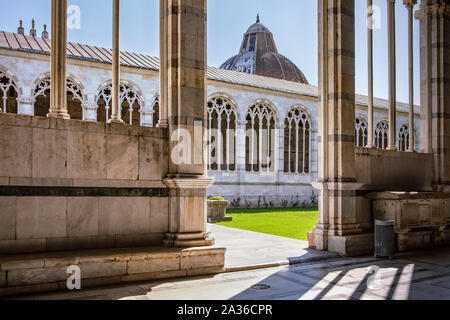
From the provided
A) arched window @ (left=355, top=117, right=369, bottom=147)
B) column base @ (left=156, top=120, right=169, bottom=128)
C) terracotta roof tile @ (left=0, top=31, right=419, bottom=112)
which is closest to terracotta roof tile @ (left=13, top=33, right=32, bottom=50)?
terracotta roof tile @ (left=0, top=31, right=419, bottom=112)

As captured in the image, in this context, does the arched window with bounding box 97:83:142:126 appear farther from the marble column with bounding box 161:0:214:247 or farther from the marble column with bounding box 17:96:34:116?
the marble column with bounding box 161:0:214:247

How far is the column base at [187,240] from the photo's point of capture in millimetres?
5902

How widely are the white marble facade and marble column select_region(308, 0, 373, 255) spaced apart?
14363 mm

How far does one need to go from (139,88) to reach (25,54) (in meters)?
5.47

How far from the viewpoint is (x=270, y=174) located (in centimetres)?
2522

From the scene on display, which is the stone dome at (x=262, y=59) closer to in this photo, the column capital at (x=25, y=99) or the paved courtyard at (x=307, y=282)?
the column capital at (x=25, y=99)

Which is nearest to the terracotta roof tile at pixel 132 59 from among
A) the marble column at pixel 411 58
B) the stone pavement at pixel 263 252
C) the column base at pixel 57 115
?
the marble column at pixel 411 58

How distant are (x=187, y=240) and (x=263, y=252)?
6.96 feet

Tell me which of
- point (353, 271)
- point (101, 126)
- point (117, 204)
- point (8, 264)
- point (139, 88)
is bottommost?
point (353, 271)

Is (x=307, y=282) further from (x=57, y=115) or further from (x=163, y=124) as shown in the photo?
(x=57, y=115)

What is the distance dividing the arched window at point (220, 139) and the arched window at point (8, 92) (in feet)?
32.9

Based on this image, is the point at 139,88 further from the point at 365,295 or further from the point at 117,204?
the point at 365,295

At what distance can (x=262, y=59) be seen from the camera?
125 feet
